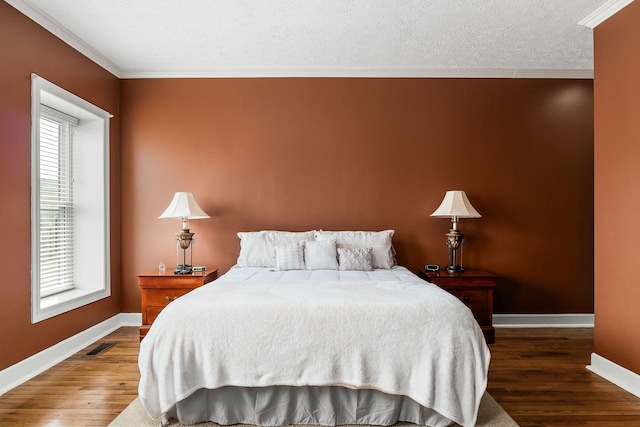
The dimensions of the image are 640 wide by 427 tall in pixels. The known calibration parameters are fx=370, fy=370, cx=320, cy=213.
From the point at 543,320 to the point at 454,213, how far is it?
1731 millimetres

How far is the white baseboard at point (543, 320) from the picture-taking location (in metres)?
4.20

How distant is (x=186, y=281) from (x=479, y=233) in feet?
10.6

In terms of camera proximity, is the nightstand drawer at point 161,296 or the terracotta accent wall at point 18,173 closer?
the terracotta accent wall at point 18,173

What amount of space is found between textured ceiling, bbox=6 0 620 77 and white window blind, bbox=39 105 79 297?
82 centimetres

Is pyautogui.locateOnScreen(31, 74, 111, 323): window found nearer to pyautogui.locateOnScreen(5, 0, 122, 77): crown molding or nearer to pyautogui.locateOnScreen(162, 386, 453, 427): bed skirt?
pyautogui.locateOnScreen(5, 0, 122, 77): crown molding

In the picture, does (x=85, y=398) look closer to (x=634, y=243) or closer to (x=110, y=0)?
(x=110, y=0)

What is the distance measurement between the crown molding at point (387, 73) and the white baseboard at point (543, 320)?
2.73 m

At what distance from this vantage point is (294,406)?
7.16 feet

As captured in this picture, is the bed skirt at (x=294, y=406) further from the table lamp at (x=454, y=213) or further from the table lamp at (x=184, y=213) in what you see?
the table lamp at (x=454, y=213)

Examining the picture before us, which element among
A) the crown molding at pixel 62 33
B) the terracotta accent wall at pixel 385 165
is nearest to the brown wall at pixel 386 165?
the terracotta accent wall at pixel 385 165

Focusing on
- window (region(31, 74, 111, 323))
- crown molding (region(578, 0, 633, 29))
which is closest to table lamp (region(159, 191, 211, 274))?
window (region(31, 74, 111, 323))

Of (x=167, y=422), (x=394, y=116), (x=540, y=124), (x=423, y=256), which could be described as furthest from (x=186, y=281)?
(x=540, y=124)

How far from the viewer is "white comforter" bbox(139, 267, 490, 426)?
2.05m

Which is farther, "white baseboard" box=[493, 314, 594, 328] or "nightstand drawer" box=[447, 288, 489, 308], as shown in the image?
"white baseboard" box=[493, 314, 594, 328]
